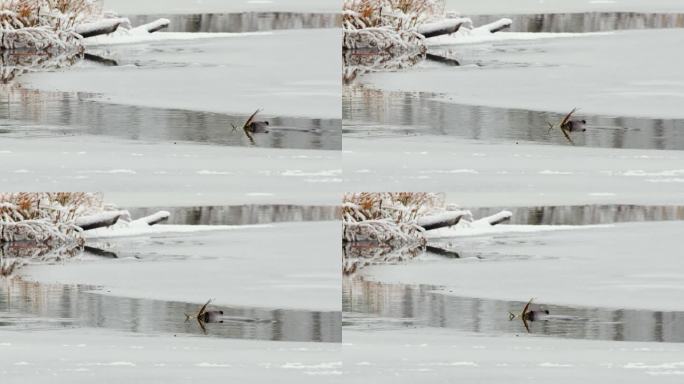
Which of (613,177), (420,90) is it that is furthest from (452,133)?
(613,177)

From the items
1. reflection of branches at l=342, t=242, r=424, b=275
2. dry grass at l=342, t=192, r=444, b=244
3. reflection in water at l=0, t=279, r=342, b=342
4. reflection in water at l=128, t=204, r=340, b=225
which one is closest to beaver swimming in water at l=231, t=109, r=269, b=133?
reflection in water at l=128, t=204, r=340, b=225

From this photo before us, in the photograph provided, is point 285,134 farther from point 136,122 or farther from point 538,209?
point 538,209

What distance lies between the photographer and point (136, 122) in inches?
189

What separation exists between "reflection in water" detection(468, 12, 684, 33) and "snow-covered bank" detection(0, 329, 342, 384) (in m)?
1.51

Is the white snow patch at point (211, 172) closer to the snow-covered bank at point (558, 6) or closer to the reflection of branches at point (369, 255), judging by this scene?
the reflection of branches at point (369, 255)

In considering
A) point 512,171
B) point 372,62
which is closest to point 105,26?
point 372,62

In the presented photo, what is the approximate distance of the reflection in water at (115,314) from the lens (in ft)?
15.7

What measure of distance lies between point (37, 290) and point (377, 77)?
158cm

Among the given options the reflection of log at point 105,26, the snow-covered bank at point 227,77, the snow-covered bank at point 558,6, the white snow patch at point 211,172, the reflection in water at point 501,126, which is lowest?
the white snow patch at point 211,172

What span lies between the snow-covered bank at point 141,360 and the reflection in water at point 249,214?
466mm

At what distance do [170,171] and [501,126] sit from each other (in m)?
1.31

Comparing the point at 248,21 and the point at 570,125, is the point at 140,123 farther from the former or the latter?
the point at 570,125

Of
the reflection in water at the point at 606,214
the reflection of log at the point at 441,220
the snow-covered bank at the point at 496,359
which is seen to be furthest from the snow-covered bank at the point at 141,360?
the reflection in water at the point at 606,214

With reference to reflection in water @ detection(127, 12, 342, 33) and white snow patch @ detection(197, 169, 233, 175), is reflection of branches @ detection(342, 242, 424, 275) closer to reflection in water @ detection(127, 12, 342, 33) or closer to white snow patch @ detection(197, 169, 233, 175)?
white snow patch @ detection(197, 169, 233, 175)
